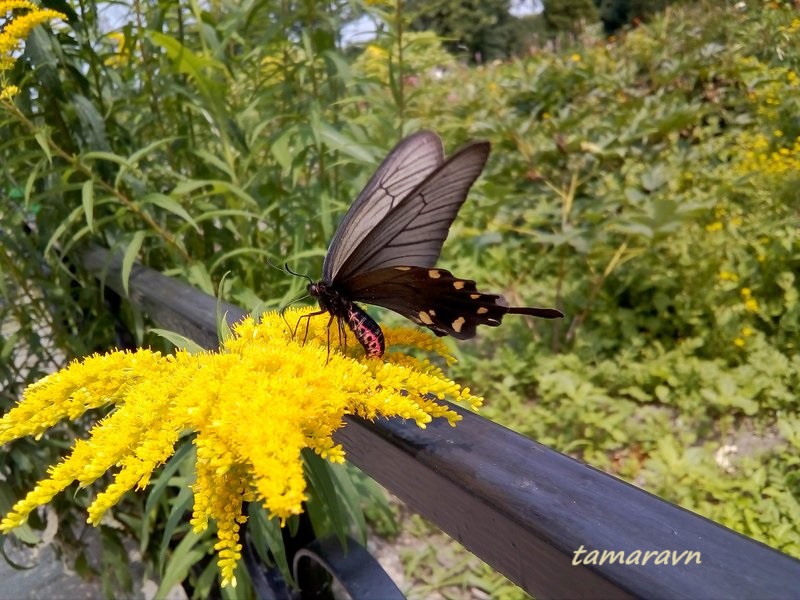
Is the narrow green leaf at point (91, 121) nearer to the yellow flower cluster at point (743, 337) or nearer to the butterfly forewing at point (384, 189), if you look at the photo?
the butterfly forewing at point (384, 189)

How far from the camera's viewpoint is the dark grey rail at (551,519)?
0.42 metres

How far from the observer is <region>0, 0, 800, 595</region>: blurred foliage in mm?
1558

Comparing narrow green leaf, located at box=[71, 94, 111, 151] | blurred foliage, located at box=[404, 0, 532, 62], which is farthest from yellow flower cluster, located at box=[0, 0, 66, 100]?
blurred foliage, located at box=[404, 0, 532, 62]

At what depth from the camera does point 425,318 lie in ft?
3.16

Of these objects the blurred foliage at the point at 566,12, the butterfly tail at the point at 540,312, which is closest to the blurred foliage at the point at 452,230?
the butterfly tail at the point at 540,312

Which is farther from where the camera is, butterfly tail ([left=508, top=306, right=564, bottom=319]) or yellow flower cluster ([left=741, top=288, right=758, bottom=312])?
yellow flower cluster ([left=741, top=288, right=758, bottom=312])

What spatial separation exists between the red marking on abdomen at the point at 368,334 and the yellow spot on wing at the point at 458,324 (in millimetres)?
155

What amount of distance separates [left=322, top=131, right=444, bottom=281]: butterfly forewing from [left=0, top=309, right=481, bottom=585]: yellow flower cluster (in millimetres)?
274

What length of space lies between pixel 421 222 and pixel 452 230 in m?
1.75

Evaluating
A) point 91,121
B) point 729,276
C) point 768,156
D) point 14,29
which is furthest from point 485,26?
point 14,29

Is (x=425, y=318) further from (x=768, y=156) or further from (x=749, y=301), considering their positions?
(x=768, y=156)

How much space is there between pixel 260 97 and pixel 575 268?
2.46 m

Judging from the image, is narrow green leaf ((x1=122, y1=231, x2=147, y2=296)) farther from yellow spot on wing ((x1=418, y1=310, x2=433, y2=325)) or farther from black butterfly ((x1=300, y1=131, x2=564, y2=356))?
yellow spot on wing ((x1=418, y1=310, x2=433, y2=325))

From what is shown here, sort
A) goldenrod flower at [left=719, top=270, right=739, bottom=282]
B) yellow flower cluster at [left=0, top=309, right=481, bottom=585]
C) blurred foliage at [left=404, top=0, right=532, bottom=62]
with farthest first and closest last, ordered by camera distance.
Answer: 1. blurred foliage at [left=404, top=0, right=532, bottom=62]
2. goldenrod flower at [left=719, top=270, right=739, bottom=282]
3. yellow flower cluster at [left=0, top=309, right=481, bottom=585]
